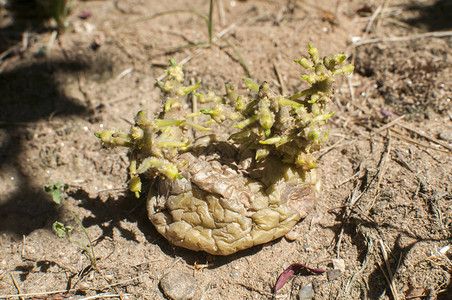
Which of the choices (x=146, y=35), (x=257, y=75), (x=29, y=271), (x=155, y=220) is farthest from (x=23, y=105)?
(x=257, y=75)

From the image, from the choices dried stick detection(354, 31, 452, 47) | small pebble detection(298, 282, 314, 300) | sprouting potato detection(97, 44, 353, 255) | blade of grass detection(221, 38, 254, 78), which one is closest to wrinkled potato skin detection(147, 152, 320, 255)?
sprouting potato detection(97, 44, 353, 255)

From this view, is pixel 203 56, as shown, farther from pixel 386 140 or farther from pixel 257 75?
pixel 386 140

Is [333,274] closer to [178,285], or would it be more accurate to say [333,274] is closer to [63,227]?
[178,285]

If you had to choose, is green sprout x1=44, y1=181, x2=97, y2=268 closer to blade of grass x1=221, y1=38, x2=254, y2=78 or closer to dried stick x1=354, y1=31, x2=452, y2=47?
blade of grass x1=221, y1=38, x2=254, y2=78

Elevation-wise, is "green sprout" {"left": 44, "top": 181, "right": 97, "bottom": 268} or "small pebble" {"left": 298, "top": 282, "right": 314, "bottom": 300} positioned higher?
"green sprout" {"left": 44, "top": 181, "right": 97, "bottom": 268}

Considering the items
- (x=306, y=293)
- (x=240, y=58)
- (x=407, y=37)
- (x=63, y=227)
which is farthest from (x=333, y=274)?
(x=407, y=37)

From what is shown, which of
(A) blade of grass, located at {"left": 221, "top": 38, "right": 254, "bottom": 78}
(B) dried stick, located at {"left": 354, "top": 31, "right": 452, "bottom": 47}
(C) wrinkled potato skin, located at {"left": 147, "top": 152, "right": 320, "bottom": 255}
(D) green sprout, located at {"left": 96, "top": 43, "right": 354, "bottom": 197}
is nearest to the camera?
(D) green sprout, located at {"left": 96, "top": 43, "right": 354, "bottom": 197}

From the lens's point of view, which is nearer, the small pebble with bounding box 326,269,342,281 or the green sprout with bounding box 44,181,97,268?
the small pebble with bounding box 326,269,342,281

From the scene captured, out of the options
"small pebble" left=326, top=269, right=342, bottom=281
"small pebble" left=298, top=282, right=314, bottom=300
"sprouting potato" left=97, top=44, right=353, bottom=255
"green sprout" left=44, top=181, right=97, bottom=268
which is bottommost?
"small pebble" left=298, top=282, right=314, bottom=300

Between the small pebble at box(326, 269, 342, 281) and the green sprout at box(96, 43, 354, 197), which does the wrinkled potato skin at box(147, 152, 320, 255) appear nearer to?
the green sprout at box(96, 43, 354, 197)

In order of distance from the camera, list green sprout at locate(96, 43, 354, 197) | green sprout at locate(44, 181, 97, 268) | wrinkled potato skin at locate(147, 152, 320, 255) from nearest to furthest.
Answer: green sprout at locate(96, 43, 354, 197)
wrinkled potato skin at locate(147, 152, 320, 255)
green sprout at locate(44, 181, 97, 268)
